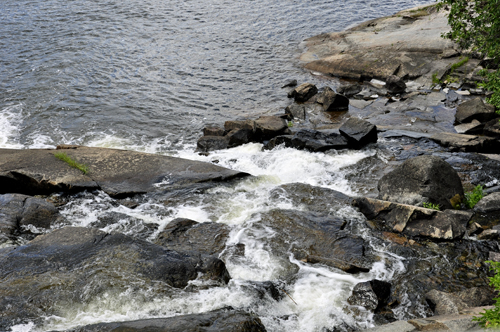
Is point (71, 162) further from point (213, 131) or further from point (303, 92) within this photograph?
point (303, 92)

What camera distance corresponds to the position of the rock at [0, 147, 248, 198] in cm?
1148

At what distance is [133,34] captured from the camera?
29.2m

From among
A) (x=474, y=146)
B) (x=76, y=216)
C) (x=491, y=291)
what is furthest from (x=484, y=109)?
(x=76, y=216)

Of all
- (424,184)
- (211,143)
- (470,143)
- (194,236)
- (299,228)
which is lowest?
(299,228)

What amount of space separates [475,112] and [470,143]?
2560 millimetres

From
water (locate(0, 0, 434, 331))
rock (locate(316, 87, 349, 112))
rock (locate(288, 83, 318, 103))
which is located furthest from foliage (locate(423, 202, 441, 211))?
rock (locate(288, 83, 318, 103))

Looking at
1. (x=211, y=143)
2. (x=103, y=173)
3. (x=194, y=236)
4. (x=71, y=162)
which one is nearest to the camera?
(x=194, y=236)

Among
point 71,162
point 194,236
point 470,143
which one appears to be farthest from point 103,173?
point 470,143

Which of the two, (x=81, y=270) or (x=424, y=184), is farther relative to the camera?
(x=424, y=184)

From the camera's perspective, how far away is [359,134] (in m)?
14.5

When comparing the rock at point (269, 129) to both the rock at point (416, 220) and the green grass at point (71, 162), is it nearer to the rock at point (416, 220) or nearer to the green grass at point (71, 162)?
the rock at point (416, 220)

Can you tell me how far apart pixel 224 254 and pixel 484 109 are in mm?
12343

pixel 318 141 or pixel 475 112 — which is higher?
pixel 475 112

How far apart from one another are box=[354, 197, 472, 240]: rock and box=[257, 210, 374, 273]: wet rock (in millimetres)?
977
